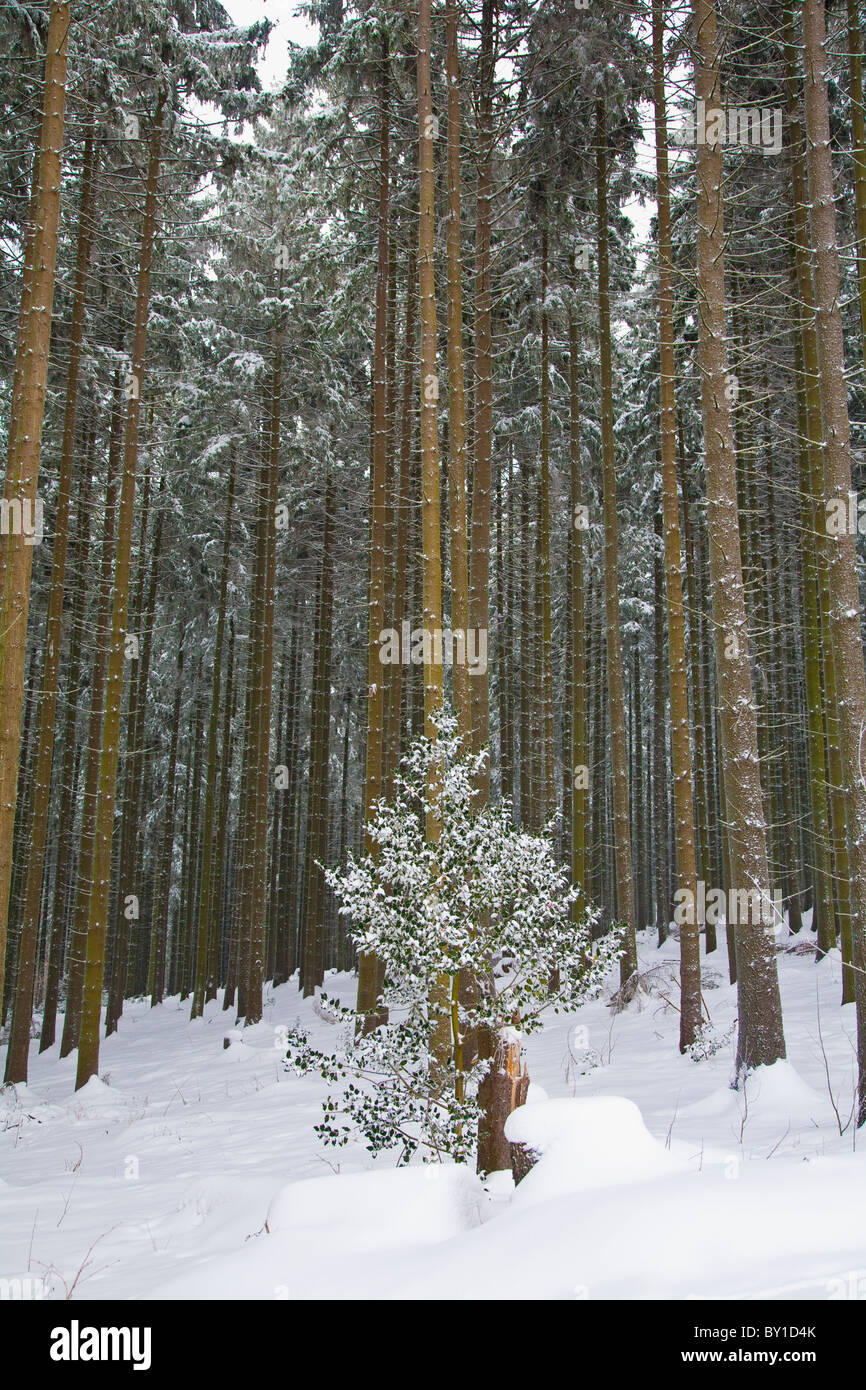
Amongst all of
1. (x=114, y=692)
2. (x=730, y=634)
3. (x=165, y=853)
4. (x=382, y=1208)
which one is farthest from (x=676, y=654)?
(x=165, y=853)

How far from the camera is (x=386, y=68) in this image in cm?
1276

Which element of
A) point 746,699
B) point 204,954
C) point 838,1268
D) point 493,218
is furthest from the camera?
point 204,954

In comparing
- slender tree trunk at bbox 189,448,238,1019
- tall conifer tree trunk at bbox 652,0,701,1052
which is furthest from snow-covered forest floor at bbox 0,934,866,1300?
slender tree trunk at bbox 189,448,238,1019

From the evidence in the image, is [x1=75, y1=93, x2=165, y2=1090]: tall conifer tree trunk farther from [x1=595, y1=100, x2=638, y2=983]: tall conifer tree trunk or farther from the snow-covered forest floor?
[x1=595, y1=100, x2=638, y2=983]: tall conifer tree trunk

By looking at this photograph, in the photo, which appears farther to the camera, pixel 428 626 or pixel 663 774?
pixel 663 774

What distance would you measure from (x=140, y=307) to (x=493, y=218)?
5365mm

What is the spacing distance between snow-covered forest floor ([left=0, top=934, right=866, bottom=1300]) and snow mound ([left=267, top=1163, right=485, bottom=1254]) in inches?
0.5

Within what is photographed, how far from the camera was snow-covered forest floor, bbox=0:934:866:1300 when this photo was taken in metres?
3.51

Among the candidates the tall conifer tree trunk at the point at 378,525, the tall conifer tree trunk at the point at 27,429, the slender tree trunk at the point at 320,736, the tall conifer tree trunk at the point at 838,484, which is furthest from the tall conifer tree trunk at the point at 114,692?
the tall conifer tree trunk at the point at 838,484

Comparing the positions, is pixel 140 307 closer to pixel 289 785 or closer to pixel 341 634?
pixel 341 634

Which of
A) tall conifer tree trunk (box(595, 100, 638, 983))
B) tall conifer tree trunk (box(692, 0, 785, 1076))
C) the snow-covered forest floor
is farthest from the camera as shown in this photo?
tall conifer tree trunk (box(595, 100, 638, 983))

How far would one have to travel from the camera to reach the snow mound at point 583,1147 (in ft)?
15.0

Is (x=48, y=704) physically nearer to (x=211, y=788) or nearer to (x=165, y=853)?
(x=211, y=788)

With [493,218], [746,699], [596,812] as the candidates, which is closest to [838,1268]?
[746,699]
